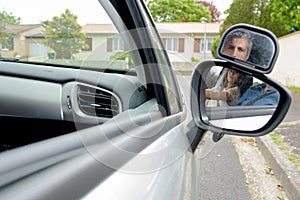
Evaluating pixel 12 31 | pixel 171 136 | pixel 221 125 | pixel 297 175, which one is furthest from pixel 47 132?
pixel 297 175

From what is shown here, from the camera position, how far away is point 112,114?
168 centimetres

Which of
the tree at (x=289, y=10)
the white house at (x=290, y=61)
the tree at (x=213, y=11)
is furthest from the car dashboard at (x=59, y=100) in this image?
the tree at (x=213, y=11)

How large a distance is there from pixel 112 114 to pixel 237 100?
2.29ft

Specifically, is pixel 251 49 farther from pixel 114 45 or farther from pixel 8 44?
pixel 8 44

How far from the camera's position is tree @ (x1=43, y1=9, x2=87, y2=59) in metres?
1.94

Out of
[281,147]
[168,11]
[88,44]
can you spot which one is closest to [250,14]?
[168,11]

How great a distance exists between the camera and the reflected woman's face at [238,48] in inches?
48.4

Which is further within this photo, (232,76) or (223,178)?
(223,178)

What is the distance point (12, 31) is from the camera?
6.38 ft

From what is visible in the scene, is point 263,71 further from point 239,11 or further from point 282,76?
point 239,11

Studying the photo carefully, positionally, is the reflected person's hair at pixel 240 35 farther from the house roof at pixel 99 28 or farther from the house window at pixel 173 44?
the house roof at pixel 99 28

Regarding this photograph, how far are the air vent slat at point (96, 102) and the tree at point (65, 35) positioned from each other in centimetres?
30

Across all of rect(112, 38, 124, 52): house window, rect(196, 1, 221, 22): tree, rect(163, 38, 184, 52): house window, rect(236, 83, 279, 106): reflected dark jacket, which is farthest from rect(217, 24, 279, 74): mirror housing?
rect(196, 1, 221, 22): tree

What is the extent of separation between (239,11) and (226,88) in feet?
66.4
